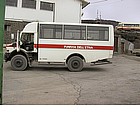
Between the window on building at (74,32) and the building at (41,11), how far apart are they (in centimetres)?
573

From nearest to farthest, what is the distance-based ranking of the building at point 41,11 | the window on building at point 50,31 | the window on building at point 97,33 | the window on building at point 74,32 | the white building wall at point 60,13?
the window on building at point 50,31 < the window on building at point 74,32 < the window on building at point 97,33 < the building at point 41,11 < the white building wall at point 60,13

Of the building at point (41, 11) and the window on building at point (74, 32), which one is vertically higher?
the building at point (41, 11)

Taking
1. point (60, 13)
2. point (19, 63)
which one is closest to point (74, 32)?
point (19, 63)

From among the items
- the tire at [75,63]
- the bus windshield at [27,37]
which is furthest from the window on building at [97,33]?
the bus windshield at [27,37]

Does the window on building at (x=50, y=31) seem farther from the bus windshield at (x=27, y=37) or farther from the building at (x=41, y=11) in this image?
the building at (x=41, y=11)

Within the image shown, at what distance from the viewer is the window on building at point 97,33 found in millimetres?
9898

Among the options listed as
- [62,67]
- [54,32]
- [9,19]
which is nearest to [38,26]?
[54,32]

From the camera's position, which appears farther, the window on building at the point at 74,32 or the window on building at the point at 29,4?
the window on building at the point at 29,4

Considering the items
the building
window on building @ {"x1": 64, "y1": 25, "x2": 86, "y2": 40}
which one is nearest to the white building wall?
the building

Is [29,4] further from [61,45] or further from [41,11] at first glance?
[61,45]

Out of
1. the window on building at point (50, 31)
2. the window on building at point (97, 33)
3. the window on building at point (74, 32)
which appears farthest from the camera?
the window on building at point (97, 33)

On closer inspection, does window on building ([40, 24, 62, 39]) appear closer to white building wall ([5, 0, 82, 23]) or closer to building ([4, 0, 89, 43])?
building ([4, 0, 89, 43])

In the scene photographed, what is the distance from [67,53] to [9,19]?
6.77m

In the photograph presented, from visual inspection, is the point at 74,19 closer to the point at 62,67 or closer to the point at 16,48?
the point at 62,67
